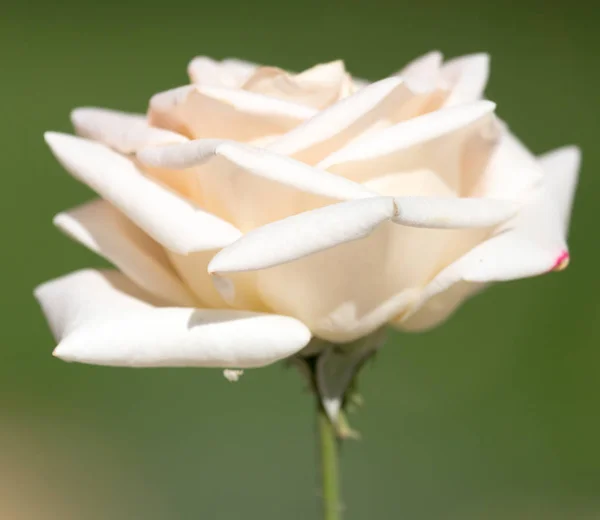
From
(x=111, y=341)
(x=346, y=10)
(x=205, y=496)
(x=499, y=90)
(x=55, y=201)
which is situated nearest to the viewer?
(x=111, y=341)

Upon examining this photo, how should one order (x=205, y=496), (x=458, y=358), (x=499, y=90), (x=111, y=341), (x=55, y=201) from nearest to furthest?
(x=111, y=341) < (x=205, y=496) < (x=458, y=358) < (x=55, y=201) < (x=499, y=90)

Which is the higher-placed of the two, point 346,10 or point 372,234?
point 372,234

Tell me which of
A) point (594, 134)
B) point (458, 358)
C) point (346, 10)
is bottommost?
point (458, 358)

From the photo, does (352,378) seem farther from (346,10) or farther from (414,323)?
(346,10)

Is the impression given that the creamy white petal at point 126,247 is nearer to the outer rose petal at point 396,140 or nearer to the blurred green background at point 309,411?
the outer rose petal at point 396,140

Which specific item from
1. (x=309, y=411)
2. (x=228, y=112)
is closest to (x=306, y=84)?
(x=228, y=112)

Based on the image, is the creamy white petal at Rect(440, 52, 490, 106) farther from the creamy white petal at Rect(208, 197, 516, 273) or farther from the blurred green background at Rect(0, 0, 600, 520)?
the blurred green background at Rect(0, 0, 600, 520)

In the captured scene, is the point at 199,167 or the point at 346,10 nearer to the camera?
the point at 199,167

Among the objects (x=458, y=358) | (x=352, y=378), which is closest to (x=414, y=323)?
(x=352, y=378)
